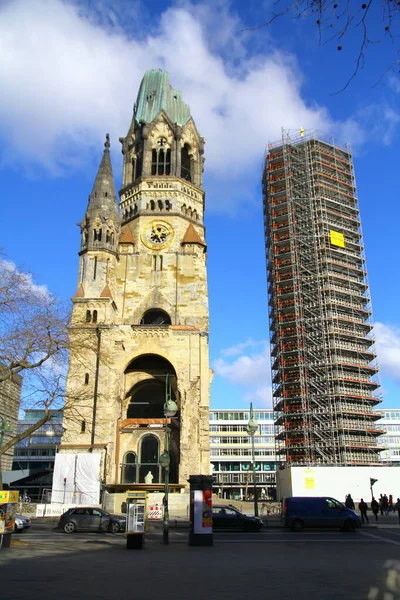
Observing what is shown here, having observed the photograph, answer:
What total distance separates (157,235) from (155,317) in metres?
7.32

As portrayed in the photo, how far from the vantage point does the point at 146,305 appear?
44.7 meters

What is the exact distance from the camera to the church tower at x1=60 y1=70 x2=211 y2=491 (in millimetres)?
37688

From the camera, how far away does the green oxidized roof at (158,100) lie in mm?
53625

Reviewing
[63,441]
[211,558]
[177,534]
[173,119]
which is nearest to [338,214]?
[173,119]

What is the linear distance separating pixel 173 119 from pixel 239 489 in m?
59.0

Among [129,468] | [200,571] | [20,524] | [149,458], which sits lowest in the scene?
[200,571]

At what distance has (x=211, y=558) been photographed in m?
13.1

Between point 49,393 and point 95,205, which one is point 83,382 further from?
point 49,393

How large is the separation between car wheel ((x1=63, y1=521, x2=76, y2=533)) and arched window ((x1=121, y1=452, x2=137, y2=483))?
16702 millimetres

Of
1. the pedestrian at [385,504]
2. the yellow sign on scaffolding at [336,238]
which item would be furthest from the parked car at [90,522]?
the yellow sign on scaffolding at [336,238]

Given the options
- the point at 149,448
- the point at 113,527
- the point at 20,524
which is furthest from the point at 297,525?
the point at 149,448

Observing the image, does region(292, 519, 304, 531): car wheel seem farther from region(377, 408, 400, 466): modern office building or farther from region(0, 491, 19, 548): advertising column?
region(377, 408, 400, 466): modern office building

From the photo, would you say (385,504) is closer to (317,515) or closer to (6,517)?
(317,515)

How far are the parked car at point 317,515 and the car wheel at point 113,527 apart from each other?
7.38 metres
